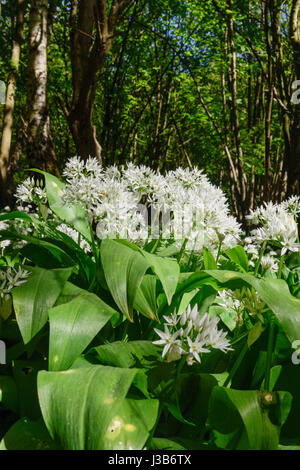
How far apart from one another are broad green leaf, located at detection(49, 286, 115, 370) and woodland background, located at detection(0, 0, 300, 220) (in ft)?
12.2

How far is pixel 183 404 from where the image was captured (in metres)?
1.59

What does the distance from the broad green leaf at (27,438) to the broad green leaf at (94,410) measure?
211mm

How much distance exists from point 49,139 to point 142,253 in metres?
3.59

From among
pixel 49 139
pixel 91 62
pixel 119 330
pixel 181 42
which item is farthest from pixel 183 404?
pixel 181 42

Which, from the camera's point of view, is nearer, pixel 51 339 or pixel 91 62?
pixel 51 339

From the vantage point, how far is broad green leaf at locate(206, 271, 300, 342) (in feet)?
4.34

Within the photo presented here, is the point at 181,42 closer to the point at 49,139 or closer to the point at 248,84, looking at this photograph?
the point at 248,84

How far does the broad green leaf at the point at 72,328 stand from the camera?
138 cm

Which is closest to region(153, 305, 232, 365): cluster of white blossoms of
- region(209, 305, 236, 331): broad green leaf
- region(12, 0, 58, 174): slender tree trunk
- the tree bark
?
region(209, 305, 236, 331): broad green leaf

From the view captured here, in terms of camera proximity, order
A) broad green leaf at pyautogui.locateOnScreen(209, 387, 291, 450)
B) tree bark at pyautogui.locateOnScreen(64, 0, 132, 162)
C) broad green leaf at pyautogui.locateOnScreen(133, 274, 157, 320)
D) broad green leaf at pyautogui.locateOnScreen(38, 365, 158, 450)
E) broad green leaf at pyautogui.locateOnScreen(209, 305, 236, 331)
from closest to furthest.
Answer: broad green leaf at pyautogui.locateOnScreen(38, 365, 158, 450), broad green leaf at pyautogui.locateOnScreen(209, 387, 291, 450), broad green leaf at pyautogui.locateOnScreen(133, 274, 157, 320), broad green leaf at pyautogui.locateOnScreen(209, 305, 236, 331), tree bark at pyautogui.locateOnScreen(64, 0, 132, 162)

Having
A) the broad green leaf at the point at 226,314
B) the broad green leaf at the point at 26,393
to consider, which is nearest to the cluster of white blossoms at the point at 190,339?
the broad green leaf at the point at 26,393

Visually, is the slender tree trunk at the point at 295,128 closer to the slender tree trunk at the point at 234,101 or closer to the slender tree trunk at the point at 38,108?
the slender tree trunk at the point at 234,101

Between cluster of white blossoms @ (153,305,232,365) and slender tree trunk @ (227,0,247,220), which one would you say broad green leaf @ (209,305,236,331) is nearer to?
Result: cluster of white blossoms @ (153,305,232,365)

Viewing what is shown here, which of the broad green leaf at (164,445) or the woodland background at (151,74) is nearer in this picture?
the broad green leaf at (164,445)
